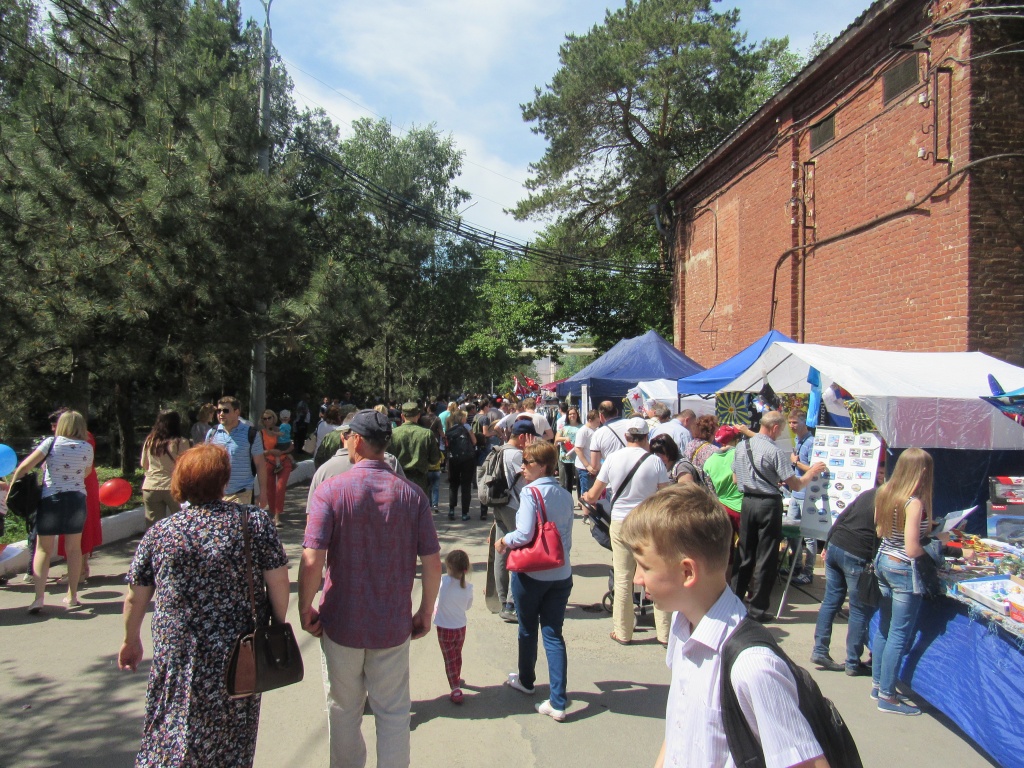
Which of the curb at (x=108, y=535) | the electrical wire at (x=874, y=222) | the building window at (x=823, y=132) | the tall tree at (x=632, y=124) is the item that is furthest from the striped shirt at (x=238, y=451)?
the tall tree at (x=632, y=124)

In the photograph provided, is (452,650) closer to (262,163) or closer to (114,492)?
(114,492)

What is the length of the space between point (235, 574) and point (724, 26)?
23133 millimetres

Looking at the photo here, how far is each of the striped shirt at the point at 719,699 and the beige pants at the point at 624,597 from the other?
3.66 meters

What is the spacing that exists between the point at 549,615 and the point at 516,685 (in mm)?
673

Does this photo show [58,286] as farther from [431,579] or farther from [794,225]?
[794,225]

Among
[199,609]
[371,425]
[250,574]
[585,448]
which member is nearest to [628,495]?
[371,425]

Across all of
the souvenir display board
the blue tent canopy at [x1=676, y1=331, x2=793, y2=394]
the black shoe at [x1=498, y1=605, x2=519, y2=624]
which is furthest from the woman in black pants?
the souvenir display board

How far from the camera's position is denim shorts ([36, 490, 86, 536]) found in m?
5.81

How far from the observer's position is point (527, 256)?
2720 cm

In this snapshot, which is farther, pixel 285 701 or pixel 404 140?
pixel 404 140

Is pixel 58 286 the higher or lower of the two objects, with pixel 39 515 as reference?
higher

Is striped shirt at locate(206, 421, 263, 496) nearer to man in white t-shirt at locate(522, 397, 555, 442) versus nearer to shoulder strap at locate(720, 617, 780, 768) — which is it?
man in white t-shirt at locate(522, 397, 555, 442)

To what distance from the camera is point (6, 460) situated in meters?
6.30

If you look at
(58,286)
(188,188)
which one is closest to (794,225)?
(188,188)
